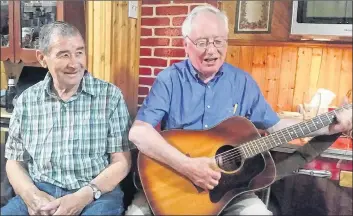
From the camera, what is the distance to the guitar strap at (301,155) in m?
0.87

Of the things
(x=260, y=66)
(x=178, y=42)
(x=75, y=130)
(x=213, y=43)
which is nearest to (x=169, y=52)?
(x=178, y=42)

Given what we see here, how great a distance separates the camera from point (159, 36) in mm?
1030

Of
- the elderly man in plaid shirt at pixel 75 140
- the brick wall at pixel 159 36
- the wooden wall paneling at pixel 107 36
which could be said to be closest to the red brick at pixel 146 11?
the brick wall at pixel 159 36

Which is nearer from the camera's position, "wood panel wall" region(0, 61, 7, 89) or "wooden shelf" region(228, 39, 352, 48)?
"wooden shelf" region(228, 39, 352, 48)

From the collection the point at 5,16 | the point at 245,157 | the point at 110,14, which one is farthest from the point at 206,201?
the point at 5,16

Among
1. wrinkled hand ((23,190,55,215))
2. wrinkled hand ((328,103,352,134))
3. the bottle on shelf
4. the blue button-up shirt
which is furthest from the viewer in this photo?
the bottle on shelf

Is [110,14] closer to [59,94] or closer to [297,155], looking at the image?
[59,94]

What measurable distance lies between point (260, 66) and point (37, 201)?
0.71 metres

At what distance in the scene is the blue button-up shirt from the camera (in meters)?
0.94

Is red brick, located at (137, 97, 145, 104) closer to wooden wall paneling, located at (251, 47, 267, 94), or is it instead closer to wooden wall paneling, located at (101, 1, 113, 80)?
wooden wall paneling, located at (101, 1, 113, 80)

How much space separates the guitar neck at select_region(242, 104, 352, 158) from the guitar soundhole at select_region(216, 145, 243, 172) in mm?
22

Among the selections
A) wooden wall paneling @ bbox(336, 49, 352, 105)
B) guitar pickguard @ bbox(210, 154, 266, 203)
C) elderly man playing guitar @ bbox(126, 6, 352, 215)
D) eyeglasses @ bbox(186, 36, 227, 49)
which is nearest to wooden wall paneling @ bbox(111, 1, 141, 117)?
elderly man playing guitar @ bbox(126, 6, 352, 215)

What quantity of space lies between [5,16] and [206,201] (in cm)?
86

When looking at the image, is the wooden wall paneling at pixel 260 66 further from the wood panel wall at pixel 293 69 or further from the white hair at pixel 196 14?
the white hair at pixel 196 14
